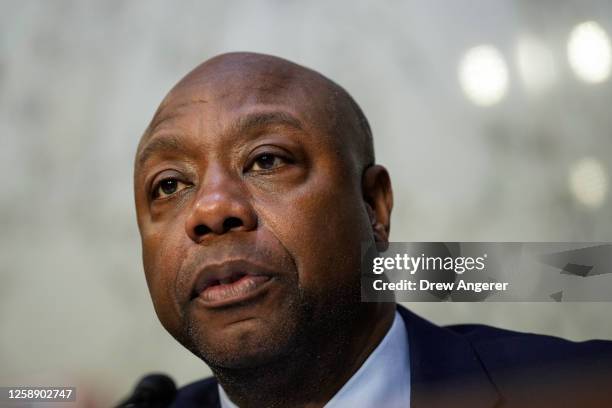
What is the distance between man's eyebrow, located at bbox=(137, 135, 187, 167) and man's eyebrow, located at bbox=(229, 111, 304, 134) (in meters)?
0.14

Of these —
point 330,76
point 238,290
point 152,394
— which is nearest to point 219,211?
point 238,290

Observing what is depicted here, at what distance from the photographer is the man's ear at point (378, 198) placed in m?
1.83

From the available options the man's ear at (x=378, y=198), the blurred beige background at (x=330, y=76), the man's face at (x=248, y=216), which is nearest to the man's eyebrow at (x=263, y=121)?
the man's face at (x=248, y=216)

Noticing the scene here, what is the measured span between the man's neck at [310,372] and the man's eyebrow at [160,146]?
1.69 ft

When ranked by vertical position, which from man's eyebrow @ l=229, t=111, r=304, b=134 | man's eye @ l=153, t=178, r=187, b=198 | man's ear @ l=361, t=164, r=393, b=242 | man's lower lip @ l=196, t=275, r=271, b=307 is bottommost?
man's lower lip @ l=196, t=275, r=271, b=307

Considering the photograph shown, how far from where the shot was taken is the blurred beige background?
2.20m

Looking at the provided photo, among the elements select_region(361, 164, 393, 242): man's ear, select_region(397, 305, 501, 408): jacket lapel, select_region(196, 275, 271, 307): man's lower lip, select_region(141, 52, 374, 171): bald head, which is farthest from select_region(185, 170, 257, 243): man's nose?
select_region(397, 305, 501, 408): jacket lapel

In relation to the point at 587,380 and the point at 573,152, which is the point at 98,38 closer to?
the point at 573,152

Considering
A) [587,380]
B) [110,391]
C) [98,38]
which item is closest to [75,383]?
[110,391]

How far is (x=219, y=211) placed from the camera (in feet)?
5.05

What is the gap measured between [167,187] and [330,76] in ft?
3.05

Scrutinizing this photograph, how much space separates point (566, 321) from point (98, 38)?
1788mm

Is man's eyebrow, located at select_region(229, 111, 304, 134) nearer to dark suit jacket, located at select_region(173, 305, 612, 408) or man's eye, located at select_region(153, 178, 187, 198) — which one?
man's eye, located at select_region(153, 178, 187, 198)

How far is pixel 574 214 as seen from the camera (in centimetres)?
215
